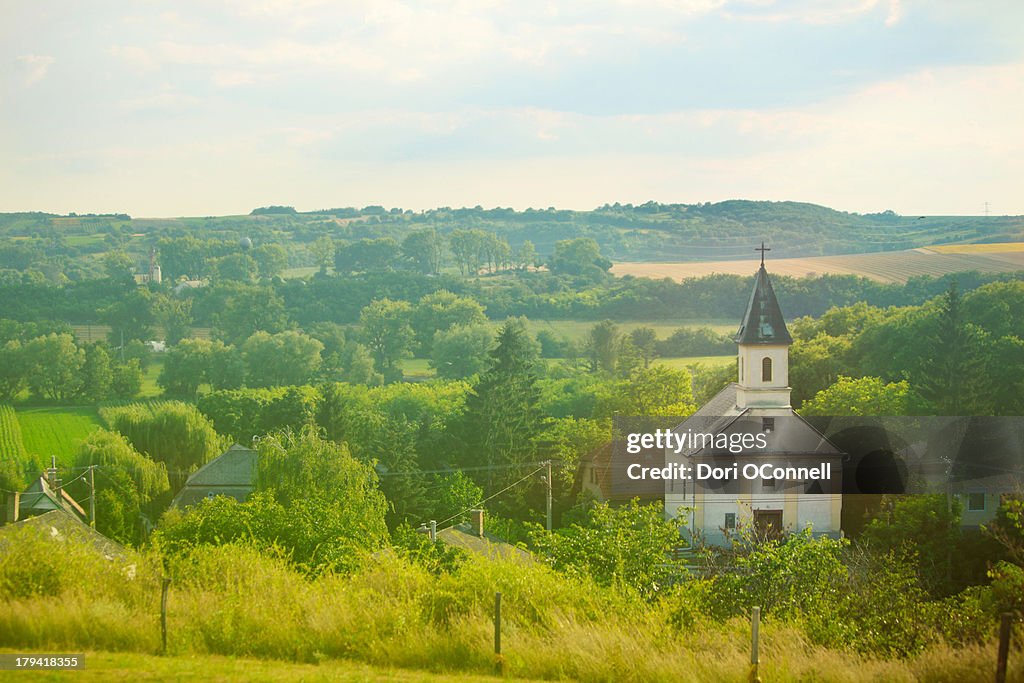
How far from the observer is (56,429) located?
3431 cm

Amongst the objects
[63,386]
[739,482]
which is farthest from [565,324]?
[739,482]

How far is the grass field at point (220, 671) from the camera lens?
643cm

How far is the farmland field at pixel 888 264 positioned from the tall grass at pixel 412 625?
35514 millimetres

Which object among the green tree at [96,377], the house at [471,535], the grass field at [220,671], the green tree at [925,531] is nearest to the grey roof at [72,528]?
the grass field at [220,671]

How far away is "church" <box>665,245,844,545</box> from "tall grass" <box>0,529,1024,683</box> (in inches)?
404

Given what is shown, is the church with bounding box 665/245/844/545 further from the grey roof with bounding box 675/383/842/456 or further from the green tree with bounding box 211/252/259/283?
the green tree with bounding box 211/252/259/283

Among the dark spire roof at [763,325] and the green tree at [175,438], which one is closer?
the dark spire roof at [763,325]

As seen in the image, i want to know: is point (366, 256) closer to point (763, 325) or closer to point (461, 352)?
point (461, 352)

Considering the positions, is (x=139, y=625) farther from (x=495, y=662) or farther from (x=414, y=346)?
(x=414, y=346)

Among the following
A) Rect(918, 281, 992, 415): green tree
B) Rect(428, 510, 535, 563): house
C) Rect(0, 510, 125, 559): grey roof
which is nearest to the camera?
Rect(0, 510, 125, 559): grey roof

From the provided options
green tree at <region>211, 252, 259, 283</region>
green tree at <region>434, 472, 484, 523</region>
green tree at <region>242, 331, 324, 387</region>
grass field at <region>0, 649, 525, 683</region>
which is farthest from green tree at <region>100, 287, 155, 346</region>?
grass field at <region>0, 649, 525, 683</region>

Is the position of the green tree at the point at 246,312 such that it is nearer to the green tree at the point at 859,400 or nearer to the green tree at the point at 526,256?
the green tree at the point at 526,256

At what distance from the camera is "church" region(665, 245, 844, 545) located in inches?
740

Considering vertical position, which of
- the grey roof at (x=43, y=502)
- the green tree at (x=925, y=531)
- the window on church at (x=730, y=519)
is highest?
the green tree at (x=925, y=531)
